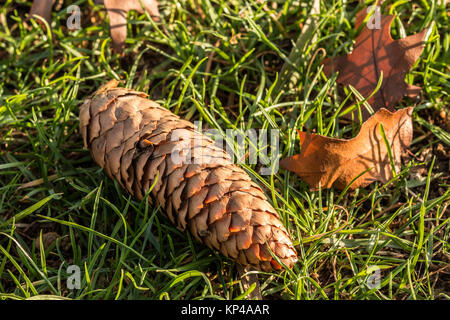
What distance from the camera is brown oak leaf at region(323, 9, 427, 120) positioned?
1797 mm

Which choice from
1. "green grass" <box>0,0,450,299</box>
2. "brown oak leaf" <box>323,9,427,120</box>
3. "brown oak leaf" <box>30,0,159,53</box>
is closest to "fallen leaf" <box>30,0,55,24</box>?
"green grass" <box>0,0,450,299</box>

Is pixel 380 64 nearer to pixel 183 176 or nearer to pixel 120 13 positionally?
pixel 183 176

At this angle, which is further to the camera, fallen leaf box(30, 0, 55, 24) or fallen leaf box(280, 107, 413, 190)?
fallen leaf box(30, 0, 55, 24)

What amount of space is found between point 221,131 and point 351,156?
0.43m

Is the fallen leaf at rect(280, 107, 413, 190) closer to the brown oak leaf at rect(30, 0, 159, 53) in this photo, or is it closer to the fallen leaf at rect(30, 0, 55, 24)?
the brown oak leaf at rect(30, 0, 159, 53)

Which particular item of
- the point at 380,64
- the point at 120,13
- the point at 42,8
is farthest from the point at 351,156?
the point at 42,8

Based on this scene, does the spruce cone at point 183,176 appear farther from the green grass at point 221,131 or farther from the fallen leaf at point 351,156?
the fallen leaf at point 351,156

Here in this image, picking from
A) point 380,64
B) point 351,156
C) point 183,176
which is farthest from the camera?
point 380,64

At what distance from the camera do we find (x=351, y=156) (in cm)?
162

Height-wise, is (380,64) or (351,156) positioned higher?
(380,64)

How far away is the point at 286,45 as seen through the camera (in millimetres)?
2025

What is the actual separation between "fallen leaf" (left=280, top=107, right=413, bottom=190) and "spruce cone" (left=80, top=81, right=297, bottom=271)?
24cm
